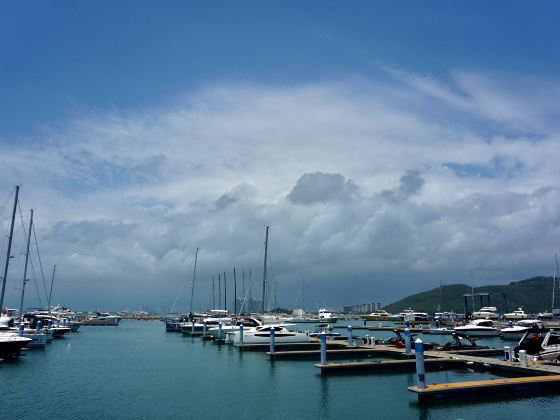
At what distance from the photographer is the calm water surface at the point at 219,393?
84.4ft

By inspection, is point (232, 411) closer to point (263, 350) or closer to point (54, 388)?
point (54, 388)

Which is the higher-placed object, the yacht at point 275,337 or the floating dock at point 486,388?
the yacht at point 275,337

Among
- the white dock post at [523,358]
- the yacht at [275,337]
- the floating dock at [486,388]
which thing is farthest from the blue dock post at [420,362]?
the yacht at [275,337]

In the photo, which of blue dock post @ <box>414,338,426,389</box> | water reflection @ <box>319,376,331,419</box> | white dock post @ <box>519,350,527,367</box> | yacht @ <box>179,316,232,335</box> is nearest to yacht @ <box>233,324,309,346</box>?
water reflection @ <box>319,376,331,419</box>

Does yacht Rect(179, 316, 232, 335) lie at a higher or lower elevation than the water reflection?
higher

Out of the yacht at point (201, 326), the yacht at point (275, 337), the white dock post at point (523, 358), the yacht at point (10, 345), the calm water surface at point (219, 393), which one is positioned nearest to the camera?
the calm water surface at point (219, 393)

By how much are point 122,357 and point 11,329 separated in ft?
51.4

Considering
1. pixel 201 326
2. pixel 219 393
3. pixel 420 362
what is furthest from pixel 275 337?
pixel 201 326

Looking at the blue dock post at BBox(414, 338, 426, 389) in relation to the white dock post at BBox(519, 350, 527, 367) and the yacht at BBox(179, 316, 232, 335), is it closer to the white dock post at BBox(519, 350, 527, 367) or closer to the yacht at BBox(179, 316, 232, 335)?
the white dock post at BBox(519, 350, 527, 367)

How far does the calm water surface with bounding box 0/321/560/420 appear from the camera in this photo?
2572 centimetres

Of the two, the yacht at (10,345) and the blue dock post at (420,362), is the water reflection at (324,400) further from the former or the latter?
the yacht at (10,345)

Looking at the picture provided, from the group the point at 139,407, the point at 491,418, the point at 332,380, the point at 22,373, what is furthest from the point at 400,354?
the point at 22,373

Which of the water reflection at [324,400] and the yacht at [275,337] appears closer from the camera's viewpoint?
the water reflection at [324,400]

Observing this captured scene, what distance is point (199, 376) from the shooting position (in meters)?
39.3
